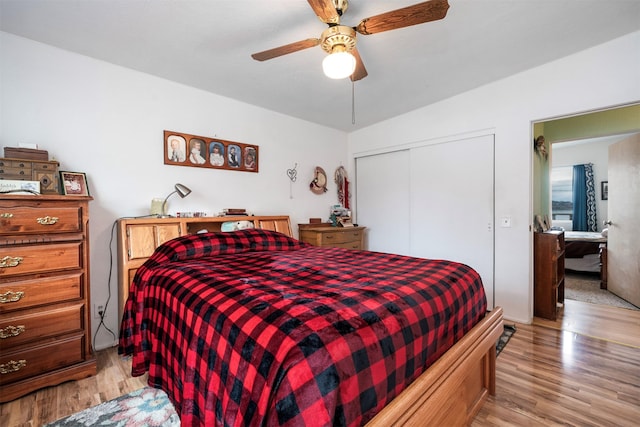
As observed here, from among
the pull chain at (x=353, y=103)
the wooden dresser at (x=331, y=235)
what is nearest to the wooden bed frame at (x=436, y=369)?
the wooden dresser at (x=331, y=235)

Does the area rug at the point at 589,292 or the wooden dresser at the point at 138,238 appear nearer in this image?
the wooden dresser at the point at 138,238

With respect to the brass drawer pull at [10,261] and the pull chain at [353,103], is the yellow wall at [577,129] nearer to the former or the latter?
the pull chain at [353,103]

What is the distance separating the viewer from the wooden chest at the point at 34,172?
6.13ft

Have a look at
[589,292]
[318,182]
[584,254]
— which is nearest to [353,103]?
[318,182]

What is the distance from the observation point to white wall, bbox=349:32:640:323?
2477 millimetres

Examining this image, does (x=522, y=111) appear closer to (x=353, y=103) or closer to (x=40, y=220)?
(x=353, y=103)

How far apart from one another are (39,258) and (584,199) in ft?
29.8

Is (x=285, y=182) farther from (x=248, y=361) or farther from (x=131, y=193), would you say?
(x=248, y=361)

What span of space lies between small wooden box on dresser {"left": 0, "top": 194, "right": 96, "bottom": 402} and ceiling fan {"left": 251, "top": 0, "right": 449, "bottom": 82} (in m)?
1.70

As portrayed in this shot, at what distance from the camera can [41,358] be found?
1.81 meters

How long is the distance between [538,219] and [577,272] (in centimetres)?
248

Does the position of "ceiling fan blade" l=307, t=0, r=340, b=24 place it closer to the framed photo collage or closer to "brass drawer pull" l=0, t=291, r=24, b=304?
the framed photo collage

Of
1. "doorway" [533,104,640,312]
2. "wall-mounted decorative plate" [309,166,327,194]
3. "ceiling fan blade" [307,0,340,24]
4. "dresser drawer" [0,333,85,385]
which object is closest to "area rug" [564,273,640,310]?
"doorway" [533,104,640,312]

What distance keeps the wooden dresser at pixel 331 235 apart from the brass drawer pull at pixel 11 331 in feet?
8.48
